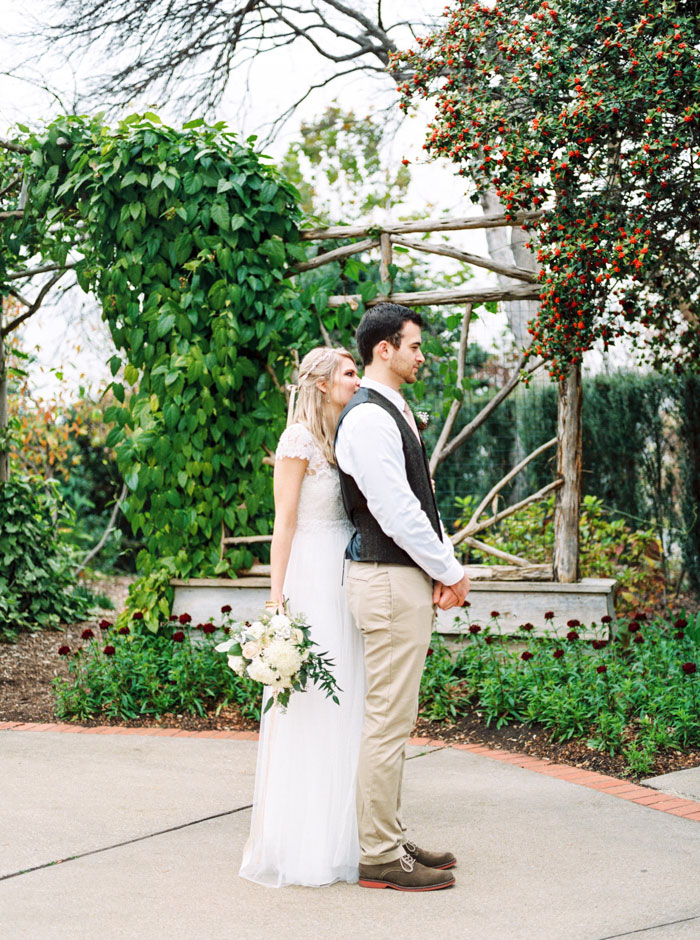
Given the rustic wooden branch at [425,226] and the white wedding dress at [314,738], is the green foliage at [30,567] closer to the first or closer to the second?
the rustic wooden branch at [425,226]

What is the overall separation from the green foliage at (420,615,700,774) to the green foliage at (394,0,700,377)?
1.64m

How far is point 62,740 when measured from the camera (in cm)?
486

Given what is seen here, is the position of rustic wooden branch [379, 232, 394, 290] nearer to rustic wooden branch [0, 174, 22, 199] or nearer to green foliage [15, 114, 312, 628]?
green foliage [15, 114, 312, 628]

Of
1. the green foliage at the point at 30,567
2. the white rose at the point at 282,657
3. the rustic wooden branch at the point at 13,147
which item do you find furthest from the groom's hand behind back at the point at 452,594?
the green foliage at the point at 30,567

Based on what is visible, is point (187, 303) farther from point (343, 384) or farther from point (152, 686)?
point (343, 384)

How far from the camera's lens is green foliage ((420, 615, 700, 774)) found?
177 inches

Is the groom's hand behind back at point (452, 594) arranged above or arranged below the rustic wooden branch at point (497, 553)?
below

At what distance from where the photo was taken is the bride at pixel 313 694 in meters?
3.15

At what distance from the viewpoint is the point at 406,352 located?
10.3 ft

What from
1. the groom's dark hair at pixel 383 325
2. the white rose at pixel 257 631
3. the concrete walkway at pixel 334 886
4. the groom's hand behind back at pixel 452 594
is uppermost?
the groom's dark hair at pixel 383 325

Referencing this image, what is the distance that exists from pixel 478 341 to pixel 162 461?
257cm

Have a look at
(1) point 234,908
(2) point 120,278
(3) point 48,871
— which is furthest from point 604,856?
(2) point 120,278

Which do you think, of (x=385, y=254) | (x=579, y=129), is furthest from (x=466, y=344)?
(x=579, y=129)

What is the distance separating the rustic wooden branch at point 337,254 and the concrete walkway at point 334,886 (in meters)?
3.19
